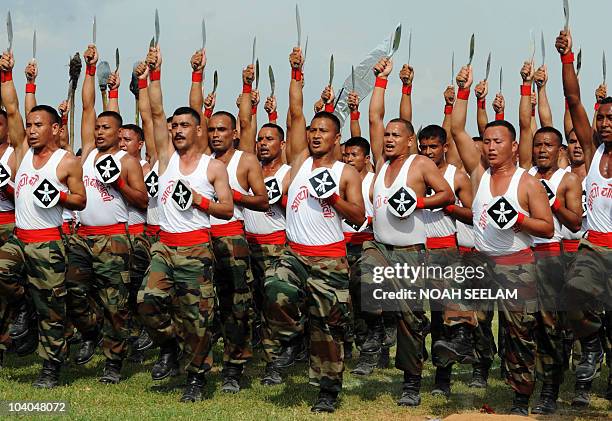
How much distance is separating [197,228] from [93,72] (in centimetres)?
328

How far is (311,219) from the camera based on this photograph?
345 inches

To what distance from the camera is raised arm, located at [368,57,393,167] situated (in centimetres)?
983

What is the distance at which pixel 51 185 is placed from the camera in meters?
9.36

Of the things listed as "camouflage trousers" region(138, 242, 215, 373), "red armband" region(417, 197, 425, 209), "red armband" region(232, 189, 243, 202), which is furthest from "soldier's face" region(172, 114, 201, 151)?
A: "red armband" region(417, 197, 425, 209)

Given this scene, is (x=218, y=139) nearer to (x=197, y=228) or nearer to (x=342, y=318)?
(x=197, y=228)

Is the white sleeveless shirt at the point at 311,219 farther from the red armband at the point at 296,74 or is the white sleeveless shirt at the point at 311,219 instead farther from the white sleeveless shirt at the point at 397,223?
the red armband at the point at 296,74

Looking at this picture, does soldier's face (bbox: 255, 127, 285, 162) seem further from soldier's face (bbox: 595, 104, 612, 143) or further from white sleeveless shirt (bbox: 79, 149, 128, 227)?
soldier's face (bbox: 595, 104, 612, 143)

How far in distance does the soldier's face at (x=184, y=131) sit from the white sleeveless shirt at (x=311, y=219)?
125cm

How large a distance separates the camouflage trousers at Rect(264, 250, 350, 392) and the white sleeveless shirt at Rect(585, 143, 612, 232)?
2592mm

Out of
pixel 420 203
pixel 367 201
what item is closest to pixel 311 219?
pixel 420 203

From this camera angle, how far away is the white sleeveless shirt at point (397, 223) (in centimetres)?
926

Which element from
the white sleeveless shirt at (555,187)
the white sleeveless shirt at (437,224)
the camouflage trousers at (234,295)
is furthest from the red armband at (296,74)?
the white sleeveless shirt at (555,187)

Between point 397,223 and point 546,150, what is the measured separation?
2.19 metres

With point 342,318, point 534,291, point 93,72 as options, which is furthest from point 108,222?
point 534,291
